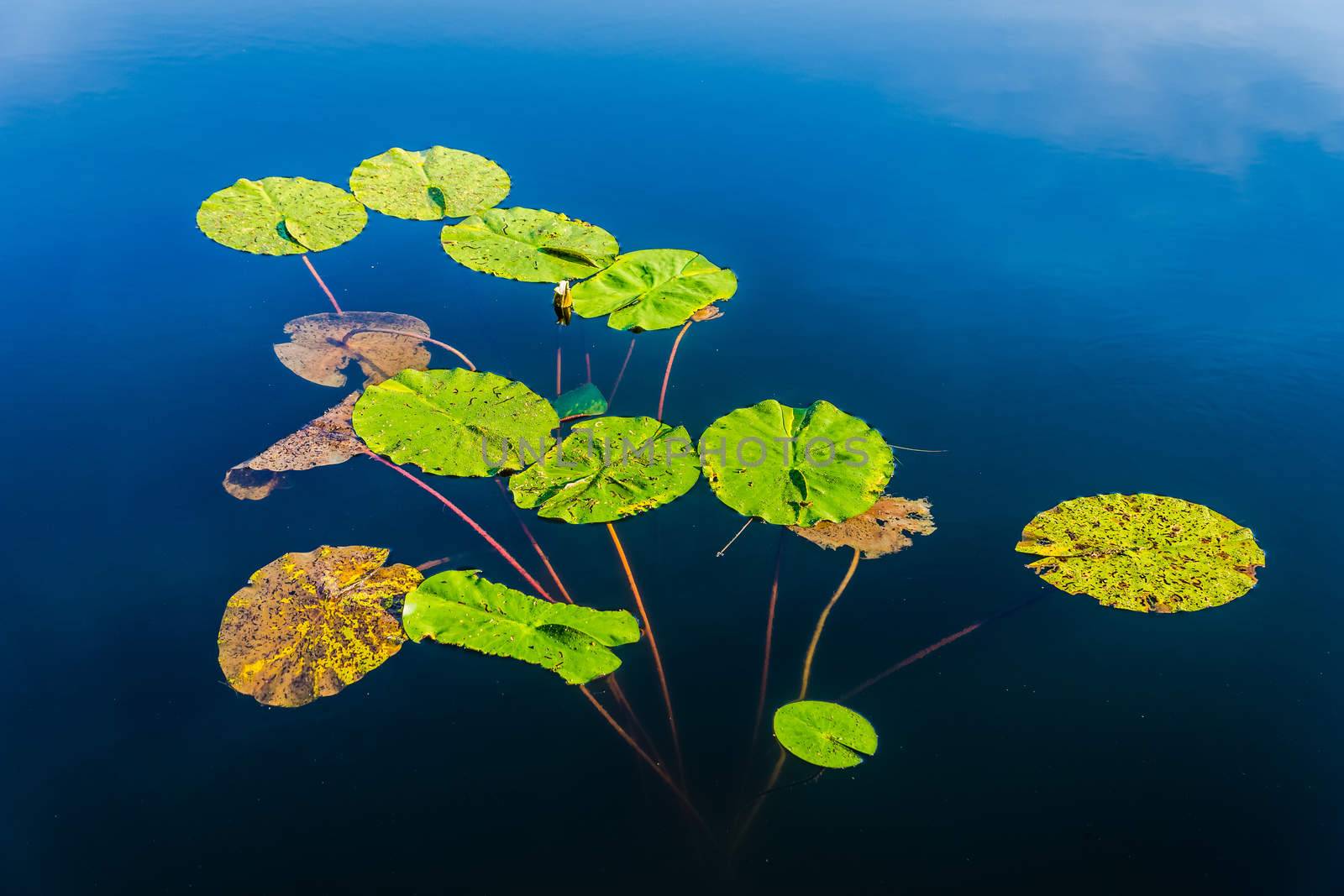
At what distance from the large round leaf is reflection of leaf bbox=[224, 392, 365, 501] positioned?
1.10m

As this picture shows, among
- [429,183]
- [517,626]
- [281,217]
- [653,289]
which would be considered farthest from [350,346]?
[517,626]

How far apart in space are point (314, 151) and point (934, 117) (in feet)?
20.0

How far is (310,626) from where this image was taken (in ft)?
11.5

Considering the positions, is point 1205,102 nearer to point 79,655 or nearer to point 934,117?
point 934,117

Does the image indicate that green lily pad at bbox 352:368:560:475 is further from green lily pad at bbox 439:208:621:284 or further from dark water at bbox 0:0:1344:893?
green lily pad at bbox 439:208:621:284

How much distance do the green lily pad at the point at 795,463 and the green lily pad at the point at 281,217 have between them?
3450mm

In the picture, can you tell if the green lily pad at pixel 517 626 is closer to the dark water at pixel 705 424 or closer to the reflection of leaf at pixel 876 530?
the dark water at pixel 705 424

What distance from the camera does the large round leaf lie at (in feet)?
12.6

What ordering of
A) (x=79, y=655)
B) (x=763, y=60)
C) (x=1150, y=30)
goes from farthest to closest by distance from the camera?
(x=1150, y=30), (x=763, y=60), (x=79, y=655)

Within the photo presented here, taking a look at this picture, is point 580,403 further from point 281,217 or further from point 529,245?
point 281,217

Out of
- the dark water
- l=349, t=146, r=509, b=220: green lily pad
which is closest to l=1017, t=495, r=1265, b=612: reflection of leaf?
the dark water

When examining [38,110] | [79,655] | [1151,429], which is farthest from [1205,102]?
[38,110]

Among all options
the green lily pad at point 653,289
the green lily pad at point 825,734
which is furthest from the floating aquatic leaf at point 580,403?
the green lily pad at point 825,734

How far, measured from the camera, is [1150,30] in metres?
10.5
